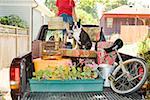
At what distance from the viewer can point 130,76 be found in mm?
4172

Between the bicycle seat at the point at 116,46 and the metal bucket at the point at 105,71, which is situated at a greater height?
the bicycle seat at the point at 116,46

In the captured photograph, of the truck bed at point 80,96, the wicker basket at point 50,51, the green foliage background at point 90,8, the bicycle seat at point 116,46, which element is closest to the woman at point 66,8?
the wicker basket at point 50,51

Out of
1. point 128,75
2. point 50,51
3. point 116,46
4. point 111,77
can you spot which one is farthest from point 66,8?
point 128,75

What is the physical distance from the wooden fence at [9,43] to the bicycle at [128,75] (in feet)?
23.9

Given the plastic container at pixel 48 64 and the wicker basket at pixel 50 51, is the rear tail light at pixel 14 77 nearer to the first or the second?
the plastic container at pixel 48 64

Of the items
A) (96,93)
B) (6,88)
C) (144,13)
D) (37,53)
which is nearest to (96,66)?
(96,93)

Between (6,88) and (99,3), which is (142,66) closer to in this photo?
(6,88)

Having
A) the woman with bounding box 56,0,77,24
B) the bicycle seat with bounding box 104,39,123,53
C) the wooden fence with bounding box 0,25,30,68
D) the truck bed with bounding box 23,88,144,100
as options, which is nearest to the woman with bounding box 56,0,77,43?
the woman with bounding box 56,0,77,24

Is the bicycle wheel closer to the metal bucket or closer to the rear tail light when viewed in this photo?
the metal bucket

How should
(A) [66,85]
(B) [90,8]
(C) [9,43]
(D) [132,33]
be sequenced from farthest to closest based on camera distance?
Result: (B) [90,8]
(D) [132,33]
(C) [9,43]
(A) [66,85]

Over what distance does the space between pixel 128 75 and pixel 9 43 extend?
910 cm

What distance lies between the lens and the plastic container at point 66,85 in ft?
12.7

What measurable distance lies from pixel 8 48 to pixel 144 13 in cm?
1278

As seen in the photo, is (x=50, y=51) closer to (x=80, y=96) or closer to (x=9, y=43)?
(x=80, y=96)
